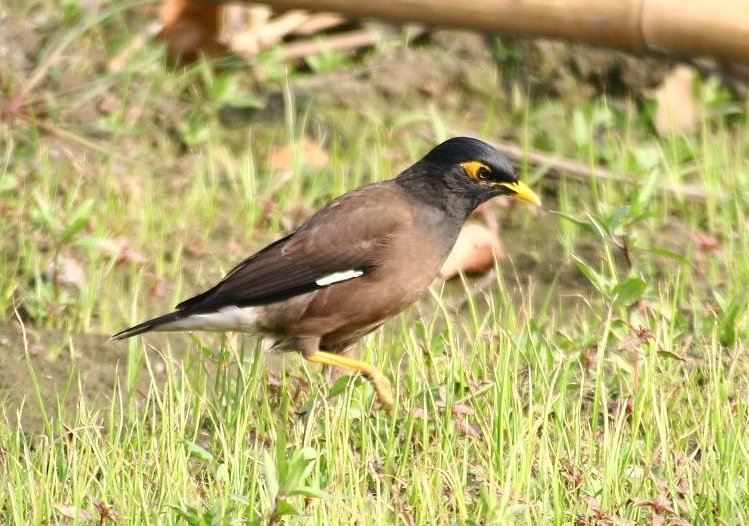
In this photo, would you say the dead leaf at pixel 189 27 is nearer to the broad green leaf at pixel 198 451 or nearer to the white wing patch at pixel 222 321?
the white wing patch at pixel 222 321

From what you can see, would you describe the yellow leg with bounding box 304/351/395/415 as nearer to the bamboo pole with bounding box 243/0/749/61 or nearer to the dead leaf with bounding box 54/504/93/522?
the dead leaf with bounding box 54/504/93/522

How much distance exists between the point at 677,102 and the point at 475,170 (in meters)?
2.79

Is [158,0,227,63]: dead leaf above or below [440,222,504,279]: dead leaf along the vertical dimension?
above

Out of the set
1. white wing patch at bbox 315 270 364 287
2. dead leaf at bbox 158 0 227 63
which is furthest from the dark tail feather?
dead leaf at bbox 158 0 227 63

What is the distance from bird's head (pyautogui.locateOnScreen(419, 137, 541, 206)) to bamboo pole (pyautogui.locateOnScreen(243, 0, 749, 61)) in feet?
4.03

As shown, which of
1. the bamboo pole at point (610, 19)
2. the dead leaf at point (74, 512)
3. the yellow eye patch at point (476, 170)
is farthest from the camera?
the bamboo pole at point (610, 19)

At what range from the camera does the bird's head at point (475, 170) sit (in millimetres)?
5367

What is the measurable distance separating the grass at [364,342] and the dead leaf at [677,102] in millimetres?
68

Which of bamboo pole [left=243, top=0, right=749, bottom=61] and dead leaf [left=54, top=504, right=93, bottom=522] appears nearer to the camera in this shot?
dead leaf [left=54, top=504, right=93, bottom=522]

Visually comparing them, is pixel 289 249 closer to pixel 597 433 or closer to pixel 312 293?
pixel 312 293

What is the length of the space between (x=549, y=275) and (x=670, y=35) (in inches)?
44.0

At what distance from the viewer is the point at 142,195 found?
6766mm

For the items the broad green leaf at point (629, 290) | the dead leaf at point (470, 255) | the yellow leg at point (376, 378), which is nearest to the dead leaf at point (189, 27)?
the dead leaf at point (470, 255)

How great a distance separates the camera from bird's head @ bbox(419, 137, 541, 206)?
537 centimetres
